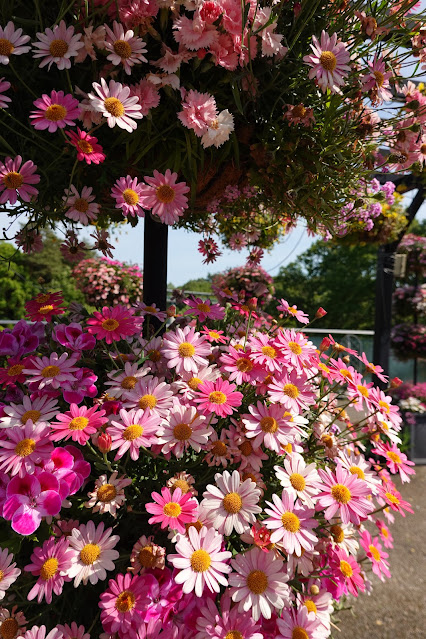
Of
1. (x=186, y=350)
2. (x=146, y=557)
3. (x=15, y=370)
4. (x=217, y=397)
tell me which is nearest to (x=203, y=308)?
(x=186, y=350)

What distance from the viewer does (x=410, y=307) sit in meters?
5.39

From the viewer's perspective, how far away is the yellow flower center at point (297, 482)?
2.54ft

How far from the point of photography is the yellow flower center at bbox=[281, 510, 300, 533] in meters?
0.71

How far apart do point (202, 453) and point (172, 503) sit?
0.75 feet

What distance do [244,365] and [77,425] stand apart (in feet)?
1.16

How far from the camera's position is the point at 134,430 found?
0.74m

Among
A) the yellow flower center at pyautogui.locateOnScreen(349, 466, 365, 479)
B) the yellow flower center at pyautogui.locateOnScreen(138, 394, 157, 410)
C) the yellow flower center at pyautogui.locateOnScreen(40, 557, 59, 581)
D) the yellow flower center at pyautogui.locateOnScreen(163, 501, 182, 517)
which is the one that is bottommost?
the yellow flower center at pyautogui.locateOnScreen(40, 557, 59, 581)

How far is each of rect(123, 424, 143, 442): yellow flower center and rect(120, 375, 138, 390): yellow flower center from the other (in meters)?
0.11

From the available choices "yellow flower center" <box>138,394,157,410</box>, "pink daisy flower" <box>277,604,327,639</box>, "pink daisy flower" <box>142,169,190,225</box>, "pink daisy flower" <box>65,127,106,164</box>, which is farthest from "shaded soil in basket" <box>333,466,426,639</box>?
"pink daisy flower" <box>65,127,106,164</box>

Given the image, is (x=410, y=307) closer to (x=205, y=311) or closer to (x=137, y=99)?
(x=205, y=311)

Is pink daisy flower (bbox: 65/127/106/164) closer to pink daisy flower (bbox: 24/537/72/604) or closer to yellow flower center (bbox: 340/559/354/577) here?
pink daisy flower (bbox: 24/537/72/604)

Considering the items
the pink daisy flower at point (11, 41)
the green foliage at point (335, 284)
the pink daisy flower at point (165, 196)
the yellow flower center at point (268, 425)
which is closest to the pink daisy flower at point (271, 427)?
the yellow flower center at point (268, 425)

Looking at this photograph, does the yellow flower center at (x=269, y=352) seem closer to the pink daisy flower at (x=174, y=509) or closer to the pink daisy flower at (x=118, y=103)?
the pink daisy flower at (x=174, y=509)

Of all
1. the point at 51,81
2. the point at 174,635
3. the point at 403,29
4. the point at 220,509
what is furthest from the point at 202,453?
the point at 403,29
